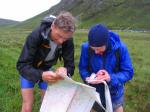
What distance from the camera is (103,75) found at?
229 inches

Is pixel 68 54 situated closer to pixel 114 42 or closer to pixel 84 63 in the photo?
pixel 84 63

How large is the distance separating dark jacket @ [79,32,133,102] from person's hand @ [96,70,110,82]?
146 millimetres

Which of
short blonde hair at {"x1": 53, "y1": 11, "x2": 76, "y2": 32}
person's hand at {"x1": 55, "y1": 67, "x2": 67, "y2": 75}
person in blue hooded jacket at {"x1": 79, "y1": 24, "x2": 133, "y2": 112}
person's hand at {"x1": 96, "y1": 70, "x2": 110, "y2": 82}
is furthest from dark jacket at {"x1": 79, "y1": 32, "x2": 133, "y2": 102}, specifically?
short blonde hair at {"x1": 53, "y1": 11, "x2": 76, "y2": 32}

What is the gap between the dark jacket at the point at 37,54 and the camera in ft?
19.2

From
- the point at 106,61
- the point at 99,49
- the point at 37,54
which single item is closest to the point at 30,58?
the point at 37,54

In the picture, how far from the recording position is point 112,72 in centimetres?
620

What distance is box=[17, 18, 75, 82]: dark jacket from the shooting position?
19.2ft

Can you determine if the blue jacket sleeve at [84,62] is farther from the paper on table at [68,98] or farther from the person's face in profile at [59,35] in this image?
the paper on table at [68,98]

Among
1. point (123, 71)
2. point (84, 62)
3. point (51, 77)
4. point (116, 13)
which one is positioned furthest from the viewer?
point (116, 13)

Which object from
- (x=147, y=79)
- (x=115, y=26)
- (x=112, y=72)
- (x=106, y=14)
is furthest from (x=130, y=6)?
(x=112, y=72)

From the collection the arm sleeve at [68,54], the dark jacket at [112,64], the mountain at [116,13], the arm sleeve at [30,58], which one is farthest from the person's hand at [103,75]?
the mountain at [116,13]

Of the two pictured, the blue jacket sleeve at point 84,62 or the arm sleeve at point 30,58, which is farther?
the blue jacket sleeve at point 84,62

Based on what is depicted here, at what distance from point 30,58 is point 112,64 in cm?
110

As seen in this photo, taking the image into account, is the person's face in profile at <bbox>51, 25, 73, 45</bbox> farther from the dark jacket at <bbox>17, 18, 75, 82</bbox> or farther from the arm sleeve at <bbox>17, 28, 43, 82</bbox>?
the arm sleeve at <bbox>17, 28, 43, 82</bbox>
